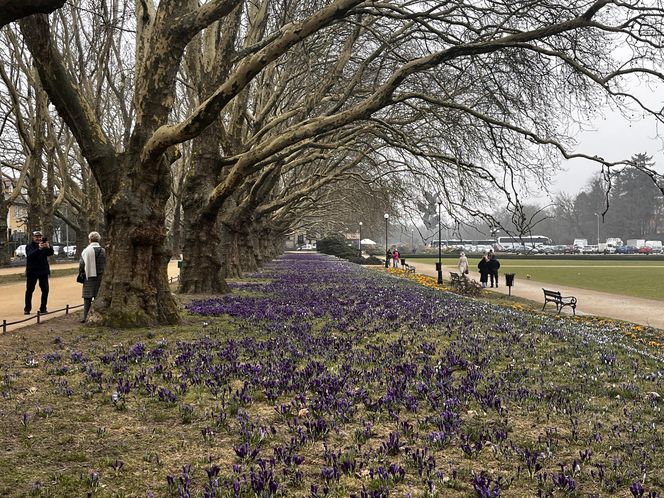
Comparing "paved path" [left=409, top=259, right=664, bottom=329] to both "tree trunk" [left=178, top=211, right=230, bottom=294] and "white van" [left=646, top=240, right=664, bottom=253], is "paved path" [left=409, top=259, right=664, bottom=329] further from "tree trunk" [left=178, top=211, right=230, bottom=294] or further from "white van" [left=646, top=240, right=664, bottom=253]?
"white van" [left=646, top=240, right=664, bottom=253]

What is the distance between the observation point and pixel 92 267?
11695 millimetres

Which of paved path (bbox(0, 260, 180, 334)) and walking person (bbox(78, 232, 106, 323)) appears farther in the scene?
paved path (bbox(0, 260, 180, 334))

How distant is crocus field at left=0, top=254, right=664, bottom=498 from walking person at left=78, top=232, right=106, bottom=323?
220 cm

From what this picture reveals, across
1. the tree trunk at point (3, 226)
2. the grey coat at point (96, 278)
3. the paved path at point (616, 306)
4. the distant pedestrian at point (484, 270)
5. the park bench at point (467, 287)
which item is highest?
the tree trunk at point (3, 226)

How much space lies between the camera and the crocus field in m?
3.67

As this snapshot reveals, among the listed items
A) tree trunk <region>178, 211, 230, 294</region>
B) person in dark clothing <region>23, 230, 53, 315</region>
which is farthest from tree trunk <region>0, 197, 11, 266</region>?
person in dark clothing <region>23, 230, 53, 315</region>

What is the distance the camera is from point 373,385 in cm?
613

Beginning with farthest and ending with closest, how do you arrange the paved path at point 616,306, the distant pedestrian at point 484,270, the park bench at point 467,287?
the distant pedestrian at point 484,270
the park bench at point 467,287
the paved path at point 616,306

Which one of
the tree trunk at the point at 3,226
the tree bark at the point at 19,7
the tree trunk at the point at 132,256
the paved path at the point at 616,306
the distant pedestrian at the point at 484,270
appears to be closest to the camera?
the tree bark at the point at 19,7

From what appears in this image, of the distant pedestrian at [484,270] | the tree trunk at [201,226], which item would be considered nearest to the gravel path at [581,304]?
the distant pedestrian at [484,270]

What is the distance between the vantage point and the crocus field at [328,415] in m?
3.67

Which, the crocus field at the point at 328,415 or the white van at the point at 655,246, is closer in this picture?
the crocus field at the point at 328,415

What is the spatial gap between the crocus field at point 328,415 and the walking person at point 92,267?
7.20 feet

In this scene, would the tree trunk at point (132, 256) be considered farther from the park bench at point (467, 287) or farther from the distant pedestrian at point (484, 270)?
the distant pedestrian at point (484, 270)
